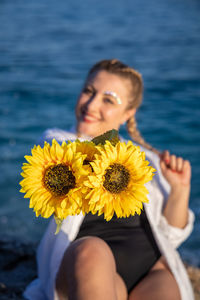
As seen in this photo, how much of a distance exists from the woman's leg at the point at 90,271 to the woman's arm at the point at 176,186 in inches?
27.4

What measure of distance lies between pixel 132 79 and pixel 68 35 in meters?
13.2

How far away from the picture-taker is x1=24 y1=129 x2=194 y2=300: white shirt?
79.9 inches

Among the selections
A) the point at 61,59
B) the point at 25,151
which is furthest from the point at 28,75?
the point at 25,151

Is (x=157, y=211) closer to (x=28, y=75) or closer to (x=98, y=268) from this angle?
(x=98, y=268)

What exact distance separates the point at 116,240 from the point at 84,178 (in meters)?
1.40

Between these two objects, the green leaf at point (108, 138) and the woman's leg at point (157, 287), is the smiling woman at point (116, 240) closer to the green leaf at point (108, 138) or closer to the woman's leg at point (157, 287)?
the woman's leg at point (157, 287)

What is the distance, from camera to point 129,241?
87.7 inches

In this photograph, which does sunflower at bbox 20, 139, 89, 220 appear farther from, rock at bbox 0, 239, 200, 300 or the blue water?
the blue water

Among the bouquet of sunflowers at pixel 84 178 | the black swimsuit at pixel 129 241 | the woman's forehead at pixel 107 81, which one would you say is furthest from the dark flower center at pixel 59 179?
the woman's forehead at pixel 107 81

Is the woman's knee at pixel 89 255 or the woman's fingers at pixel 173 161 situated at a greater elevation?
the woman's fingers at pixel 173 161

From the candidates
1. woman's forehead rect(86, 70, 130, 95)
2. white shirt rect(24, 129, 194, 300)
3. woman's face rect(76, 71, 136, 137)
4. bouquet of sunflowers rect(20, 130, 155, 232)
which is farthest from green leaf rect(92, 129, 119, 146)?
woman's forehead rect(86, 70, 130, 95)

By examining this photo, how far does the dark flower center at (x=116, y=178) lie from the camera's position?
0.87 meters

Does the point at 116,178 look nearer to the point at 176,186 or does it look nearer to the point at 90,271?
the point at 90,271

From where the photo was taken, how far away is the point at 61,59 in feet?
40.7
